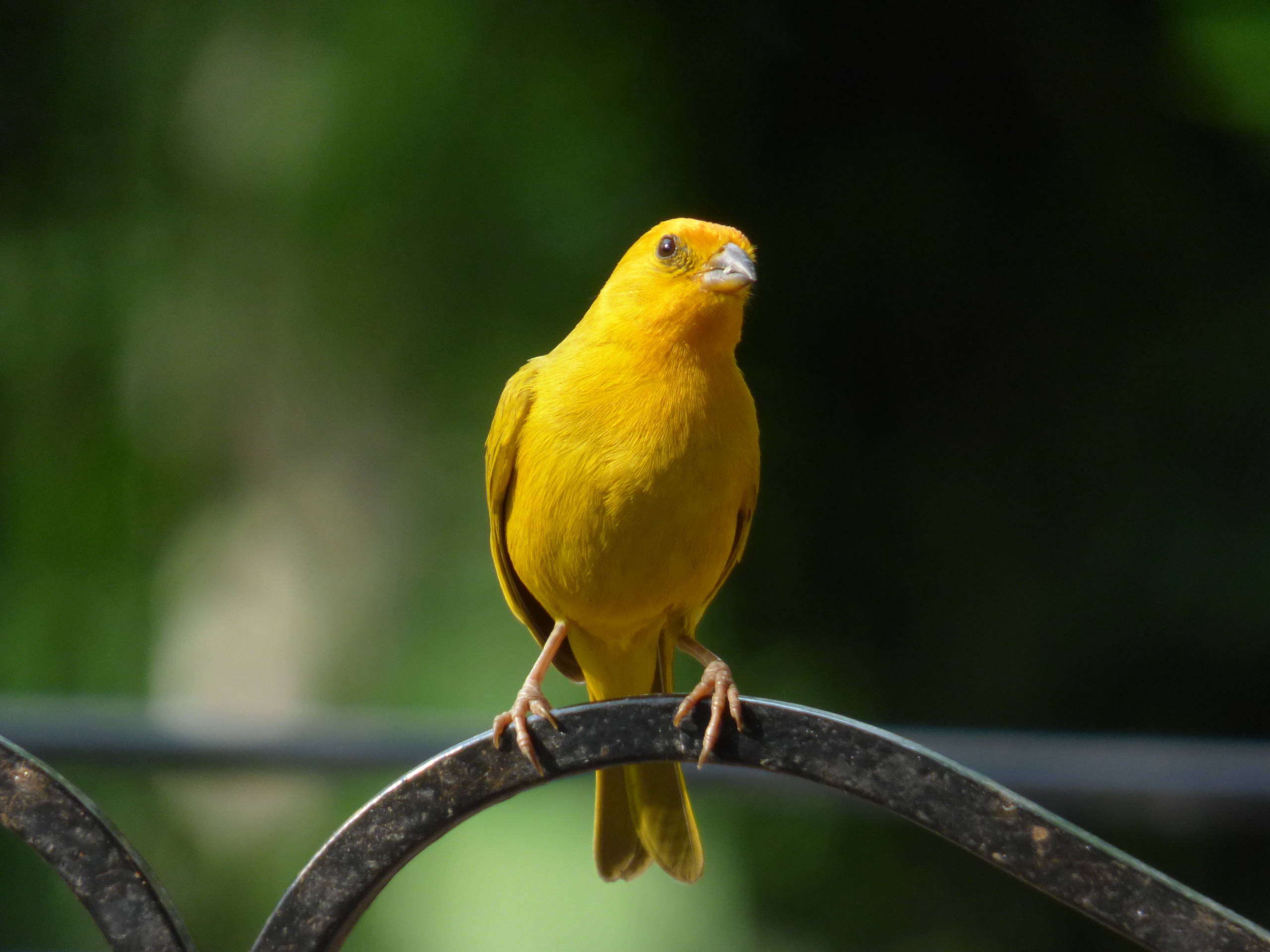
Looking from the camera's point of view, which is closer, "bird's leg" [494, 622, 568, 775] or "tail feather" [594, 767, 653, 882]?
"bird's leg" [494, 622, 568, 775]

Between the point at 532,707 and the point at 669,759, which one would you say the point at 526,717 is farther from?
the point at 532,707

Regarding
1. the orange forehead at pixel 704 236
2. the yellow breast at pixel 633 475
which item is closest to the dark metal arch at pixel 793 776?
the yellow breast at pixel 633 475

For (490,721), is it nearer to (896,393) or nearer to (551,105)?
(896,393)

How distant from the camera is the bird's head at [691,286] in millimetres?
1943

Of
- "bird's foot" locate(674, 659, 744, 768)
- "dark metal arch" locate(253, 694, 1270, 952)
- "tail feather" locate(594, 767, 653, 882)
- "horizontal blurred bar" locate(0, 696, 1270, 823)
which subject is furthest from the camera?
"horizontal blurred bar" locate(0, 696, 1270, 823)

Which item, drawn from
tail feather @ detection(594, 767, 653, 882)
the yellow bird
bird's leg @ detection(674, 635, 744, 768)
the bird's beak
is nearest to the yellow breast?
the yellow bird

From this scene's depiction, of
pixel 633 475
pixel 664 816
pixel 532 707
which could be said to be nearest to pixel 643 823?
pixel 664 816

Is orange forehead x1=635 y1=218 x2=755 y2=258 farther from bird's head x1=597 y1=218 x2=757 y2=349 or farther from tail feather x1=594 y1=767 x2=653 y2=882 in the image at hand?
tail feather x1=594 y1=767 x2=653 y2=882

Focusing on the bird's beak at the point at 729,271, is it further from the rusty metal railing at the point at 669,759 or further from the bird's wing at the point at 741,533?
the rusty metal railing at the point at 669,759

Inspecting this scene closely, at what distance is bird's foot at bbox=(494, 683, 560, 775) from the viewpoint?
1.26m

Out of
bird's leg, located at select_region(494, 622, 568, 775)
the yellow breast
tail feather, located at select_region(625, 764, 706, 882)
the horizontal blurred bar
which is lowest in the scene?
the horizontal blurred bar

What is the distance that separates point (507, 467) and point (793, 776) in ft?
3.21

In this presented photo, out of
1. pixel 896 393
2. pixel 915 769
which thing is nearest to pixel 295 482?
pixel 896 393

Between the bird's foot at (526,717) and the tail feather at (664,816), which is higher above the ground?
the bird's foot at (526,717)
